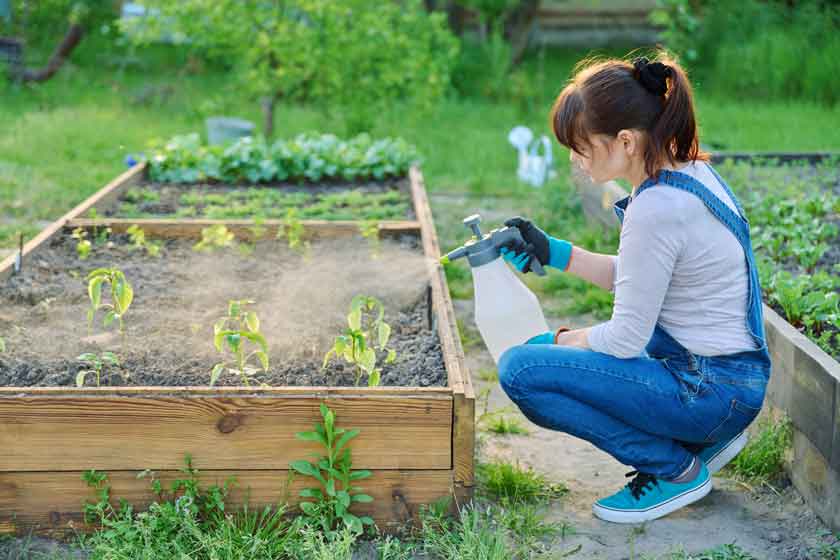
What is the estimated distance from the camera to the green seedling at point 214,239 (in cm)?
417

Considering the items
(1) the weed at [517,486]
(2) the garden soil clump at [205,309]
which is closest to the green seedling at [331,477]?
(2) the garden soil clump at [205,309]

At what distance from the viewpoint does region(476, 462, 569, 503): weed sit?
2.77 meters

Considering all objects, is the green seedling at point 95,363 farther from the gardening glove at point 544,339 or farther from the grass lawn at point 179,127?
the grass lawn at point 179,127

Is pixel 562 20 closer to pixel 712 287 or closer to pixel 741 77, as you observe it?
pixel 741 77

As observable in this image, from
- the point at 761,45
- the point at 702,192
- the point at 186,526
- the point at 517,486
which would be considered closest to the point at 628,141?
the point at 702,192

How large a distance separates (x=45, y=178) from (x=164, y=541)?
4922mm

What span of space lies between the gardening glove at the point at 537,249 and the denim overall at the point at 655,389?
23 centimetres

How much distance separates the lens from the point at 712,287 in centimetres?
245

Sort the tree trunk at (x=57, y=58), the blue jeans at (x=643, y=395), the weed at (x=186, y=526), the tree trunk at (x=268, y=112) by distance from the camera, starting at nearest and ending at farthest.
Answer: the weed at (x=186, y=526) → the blue jeans at (x=643, y=395) → the tree trunk at (x=268, y=112) → the tree trunk at (x=57, y=58)

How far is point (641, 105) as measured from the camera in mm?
2355

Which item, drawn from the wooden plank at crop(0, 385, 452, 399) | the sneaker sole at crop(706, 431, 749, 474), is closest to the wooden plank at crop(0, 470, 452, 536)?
the wooden plank at crop(0, 385, 452, 399)

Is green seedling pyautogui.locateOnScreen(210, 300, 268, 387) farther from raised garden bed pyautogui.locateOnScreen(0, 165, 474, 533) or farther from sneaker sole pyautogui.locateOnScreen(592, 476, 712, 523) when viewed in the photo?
sneaker sole pyautogui.locateOnScreen(592, 476, 712, 523)

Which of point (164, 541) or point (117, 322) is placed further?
point (117, 322)

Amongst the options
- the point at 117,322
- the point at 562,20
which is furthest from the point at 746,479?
the point at 562,20
